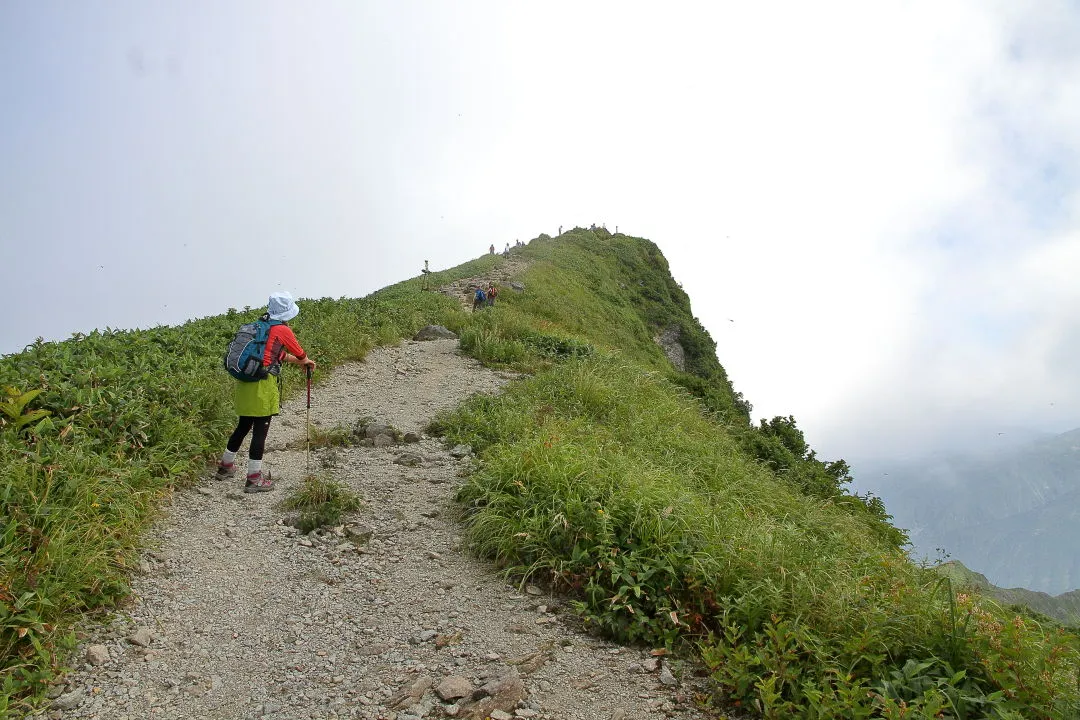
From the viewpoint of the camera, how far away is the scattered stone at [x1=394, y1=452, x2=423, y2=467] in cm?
745

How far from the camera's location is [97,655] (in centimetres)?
388

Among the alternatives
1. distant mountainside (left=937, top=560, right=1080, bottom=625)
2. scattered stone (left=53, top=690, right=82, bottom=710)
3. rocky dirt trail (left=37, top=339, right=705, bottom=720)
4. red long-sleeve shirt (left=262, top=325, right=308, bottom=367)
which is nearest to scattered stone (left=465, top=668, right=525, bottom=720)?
rocky dirt trail (left=37, top=339, right=705, bottom=720)

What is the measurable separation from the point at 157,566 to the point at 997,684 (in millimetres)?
5961

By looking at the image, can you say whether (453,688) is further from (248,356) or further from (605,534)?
(248,356)

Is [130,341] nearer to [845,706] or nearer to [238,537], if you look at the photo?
[238,537]

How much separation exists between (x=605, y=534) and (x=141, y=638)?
3.39 metres

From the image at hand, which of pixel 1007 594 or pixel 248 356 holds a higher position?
pixel 248 356

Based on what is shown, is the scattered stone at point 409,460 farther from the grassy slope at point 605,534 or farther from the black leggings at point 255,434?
the black leggings at point 255,434

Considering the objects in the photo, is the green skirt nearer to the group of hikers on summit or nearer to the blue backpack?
the blue backpack

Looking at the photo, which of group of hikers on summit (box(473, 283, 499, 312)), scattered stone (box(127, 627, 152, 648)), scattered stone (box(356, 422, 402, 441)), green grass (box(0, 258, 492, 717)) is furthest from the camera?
group of hikers on summit (box(473, 283, 499, 312))

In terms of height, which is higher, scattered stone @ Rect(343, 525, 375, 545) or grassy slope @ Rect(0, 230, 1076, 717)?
grassy slope @ Rect(0, 230, 1076, 717)

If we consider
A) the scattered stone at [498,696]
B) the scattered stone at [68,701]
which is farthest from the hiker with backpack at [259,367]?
the scattered stone at [498,696]

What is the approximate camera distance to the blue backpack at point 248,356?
6348 millimetres

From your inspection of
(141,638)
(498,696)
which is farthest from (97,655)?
(498,696)
